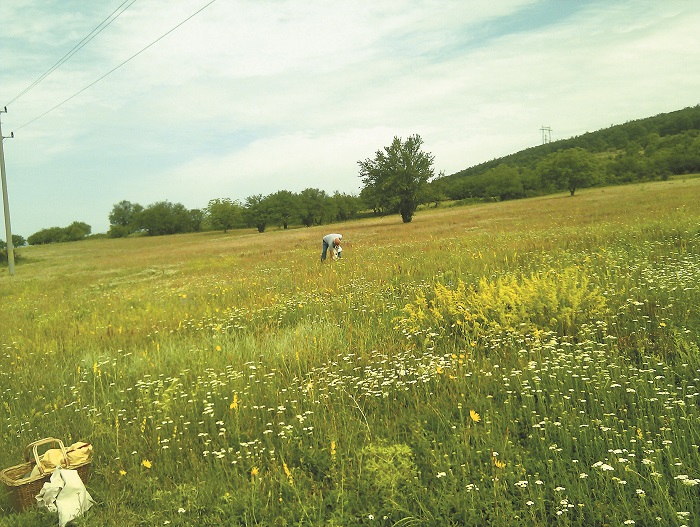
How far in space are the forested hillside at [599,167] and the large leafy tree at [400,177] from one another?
2592mm

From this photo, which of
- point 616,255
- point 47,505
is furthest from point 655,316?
point 47,505

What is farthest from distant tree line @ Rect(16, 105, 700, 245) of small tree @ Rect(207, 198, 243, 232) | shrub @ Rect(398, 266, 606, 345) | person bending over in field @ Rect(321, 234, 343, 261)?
shrub @ Rect(398, 266, 606, 345)

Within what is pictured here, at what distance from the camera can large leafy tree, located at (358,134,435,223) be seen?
165 ft

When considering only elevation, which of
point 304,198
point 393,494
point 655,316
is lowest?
point 393,494

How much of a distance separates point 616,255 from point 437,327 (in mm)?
5672

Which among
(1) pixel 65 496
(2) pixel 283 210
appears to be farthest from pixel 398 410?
(2) pixel 283 210

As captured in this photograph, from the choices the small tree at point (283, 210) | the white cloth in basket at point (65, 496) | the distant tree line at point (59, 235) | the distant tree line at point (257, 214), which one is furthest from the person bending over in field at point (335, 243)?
the distant tree line at point (59, 235)

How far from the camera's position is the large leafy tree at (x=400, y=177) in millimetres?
50250

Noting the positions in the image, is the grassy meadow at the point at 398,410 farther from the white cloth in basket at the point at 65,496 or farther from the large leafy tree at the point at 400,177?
the large leafy tree at the point at 400,177

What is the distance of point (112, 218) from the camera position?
13200 centimetres

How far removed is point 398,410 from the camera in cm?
431

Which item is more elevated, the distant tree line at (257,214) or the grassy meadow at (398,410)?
the distant tree line at (257,214)

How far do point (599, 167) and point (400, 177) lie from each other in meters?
44.7

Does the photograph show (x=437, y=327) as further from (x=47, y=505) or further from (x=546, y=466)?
(x=47, y=505)
